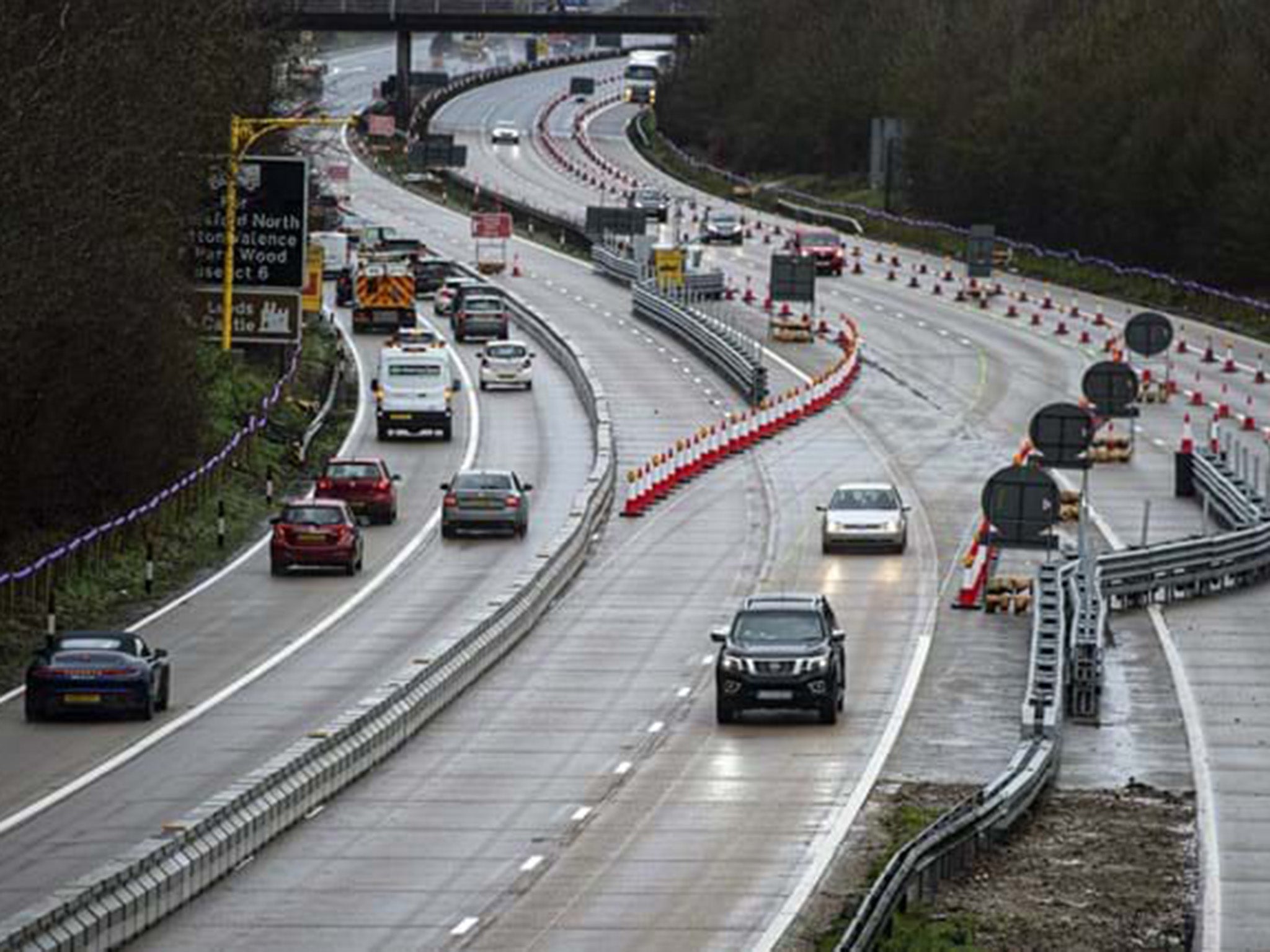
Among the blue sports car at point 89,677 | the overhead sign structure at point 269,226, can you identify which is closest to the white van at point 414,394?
the overhead sign structure at point 269,226

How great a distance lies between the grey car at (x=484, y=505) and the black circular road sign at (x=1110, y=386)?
13470 millimetres

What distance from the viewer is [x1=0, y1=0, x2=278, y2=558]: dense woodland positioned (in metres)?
50.9

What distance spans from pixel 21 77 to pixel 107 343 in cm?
1304

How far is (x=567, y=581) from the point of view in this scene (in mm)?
58688

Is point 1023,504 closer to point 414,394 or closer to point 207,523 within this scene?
point 207,523

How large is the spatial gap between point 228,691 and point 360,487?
20.2 m

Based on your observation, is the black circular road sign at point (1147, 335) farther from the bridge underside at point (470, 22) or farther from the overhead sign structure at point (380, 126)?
the bridge underside at point (470, 22)

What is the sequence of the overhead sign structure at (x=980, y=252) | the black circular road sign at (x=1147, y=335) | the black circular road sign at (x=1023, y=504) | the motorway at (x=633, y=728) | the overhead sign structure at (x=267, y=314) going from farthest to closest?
1. the overhead sign structure at (x=980, y=252)
2. the overhead sign structure at (x=267, y=314)
3. the black circular road sign at (x=1147, y=335)
4. the black circular road sign at (x=1023, y=504)
5. the motorway at (x=633, y=728)

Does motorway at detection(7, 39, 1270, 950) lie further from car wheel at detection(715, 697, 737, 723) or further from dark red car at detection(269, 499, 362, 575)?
dark red car at detection(269, 499, 362, 575)

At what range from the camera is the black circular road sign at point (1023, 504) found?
51.9 meters

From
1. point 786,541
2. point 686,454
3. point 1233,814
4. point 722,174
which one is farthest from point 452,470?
point 722,174

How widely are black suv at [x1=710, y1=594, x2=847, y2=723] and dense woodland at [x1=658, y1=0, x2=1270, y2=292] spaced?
75.7 metres

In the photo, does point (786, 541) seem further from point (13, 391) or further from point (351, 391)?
point (351, 391)

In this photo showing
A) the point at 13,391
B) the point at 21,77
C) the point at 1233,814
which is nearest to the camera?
the point at 1233,814
